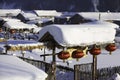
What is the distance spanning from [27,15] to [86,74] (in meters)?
52.2

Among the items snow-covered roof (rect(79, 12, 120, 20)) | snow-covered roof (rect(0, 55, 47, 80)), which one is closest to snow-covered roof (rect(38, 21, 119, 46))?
snow-covered roof (rect(0, 55, 47, 80))

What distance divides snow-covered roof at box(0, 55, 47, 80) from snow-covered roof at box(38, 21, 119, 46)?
268 cm

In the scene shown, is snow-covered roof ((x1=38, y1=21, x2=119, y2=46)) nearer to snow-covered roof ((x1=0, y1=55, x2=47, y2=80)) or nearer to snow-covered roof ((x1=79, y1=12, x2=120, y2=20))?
snow-covered roof ((x1=0, y1=55, x2=47, y2=80))

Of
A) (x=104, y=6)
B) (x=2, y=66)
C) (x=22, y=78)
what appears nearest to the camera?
(x=22, y=78)

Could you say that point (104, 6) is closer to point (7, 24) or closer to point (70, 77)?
point (7, 24)

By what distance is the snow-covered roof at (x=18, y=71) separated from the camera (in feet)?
24.9

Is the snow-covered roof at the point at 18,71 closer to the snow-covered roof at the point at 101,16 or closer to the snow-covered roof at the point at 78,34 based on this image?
the snow-covered roof at the point at 78,34

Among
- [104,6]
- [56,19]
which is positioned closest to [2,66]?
[56,19]

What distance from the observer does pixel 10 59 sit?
9633 millimetres

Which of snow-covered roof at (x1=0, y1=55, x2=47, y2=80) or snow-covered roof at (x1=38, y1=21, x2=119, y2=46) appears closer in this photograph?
snow-covered roof at (x1=0, y1=55, x2=47, y2=80)

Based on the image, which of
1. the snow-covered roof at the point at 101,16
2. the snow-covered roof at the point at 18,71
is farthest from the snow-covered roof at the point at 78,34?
the snow-covered roof at the point at 101,16

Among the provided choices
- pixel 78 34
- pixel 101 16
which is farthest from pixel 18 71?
pixel 101 16

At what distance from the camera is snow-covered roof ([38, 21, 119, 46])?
38.3 feet

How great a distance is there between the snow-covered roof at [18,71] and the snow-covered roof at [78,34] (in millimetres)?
2676
